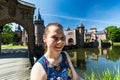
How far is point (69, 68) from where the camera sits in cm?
253

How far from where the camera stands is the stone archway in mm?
17172

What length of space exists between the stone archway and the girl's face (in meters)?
14.0

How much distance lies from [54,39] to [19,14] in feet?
54.8

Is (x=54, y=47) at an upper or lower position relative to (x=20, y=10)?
lower

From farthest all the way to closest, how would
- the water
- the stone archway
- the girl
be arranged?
the water
the stone archway
the girl

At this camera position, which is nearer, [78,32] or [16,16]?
[16,16]

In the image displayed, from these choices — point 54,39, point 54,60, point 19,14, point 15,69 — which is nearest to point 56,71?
point 54,60

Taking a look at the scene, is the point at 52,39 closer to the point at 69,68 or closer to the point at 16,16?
the point at 69,68

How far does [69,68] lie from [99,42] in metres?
78.1

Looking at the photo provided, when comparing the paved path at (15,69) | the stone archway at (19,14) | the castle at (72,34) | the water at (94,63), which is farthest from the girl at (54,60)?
the castle at (72,34)

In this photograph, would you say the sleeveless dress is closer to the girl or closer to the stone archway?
the girl

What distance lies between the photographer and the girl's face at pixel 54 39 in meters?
2.38

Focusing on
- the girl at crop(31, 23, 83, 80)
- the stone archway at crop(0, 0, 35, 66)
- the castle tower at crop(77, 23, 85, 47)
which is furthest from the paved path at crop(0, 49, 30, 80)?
the castle tower at crop(77, 23, 85, 47)

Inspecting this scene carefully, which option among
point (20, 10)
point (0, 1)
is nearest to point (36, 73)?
point (0, 1)
